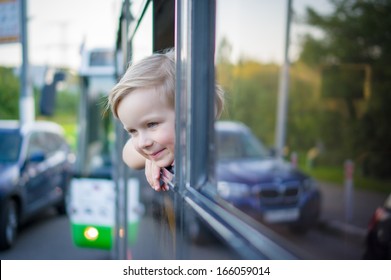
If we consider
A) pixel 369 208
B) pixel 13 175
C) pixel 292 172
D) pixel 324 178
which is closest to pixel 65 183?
pixel 13 175

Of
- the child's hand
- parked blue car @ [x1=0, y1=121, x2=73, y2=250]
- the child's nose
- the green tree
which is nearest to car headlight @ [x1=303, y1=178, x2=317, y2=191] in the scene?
A: parked blue car @ [x1=0, y1=121, x2=73, y2=250]

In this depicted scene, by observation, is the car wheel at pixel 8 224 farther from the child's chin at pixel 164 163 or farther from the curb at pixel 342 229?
the curb at pixel 342 229

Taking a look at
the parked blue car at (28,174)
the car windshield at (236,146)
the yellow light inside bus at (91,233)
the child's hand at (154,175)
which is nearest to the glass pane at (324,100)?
the car windshield at (236,146)

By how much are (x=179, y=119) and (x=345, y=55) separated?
274 inches

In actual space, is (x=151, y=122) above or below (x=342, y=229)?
above

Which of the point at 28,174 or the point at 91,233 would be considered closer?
the point at 91,233

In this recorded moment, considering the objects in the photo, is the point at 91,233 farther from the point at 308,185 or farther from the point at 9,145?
the point at 308,185

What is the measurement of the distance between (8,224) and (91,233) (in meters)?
1.57

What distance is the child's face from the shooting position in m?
1.09

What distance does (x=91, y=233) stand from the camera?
2.62 metres

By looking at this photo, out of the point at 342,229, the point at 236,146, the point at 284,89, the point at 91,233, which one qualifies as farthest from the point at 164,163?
the point at 284,89

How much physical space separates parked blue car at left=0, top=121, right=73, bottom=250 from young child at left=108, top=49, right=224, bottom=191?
2.69 meters

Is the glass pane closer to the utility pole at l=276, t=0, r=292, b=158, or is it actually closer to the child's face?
the utility pole at l=276, t=0, r=292, b=158

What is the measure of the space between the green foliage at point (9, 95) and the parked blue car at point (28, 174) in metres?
0.11
